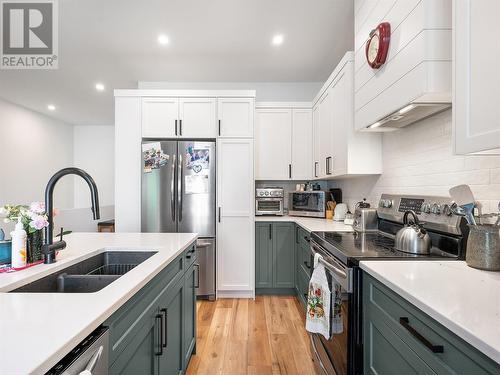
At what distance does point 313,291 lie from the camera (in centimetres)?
170

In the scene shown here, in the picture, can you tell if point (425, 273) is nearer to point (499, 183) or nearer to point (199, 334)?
point (499, 183)

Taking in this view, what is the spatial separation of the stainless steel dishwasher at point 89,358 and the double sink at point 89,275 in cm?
43

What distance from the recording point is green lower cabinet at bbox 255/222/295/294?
10.4 ft

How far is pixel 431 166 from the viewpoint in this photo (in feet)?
5.66

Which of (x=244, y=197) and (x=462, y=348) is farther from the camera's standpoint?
(x=244, y=197)

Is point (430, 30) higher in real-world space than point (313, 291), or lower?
higher

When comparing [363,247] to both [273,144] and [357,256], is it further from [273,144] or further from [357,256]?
[273,144]

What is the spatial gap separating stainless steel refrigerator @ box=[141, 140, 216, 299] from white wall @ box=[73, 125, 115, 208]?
433 centimetres

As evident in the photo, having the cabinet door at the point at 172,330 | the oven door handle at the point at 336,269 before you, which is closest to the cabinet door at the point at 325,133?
the oven door handle at the point at 336,269

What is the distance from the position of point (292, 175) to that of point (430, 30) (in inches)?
94.8

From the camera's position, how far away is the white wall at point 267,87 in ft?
12.9

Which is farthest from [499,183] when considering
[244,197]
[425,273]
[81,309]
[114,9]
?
[114,9]

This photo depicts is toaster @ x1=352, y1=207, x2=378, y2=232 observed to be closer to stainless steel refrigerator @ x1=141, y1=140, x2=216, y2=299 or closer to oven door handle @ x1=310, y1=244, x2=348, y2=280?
oven door handle @ x1=310, y1=244, x2=348, y2=280

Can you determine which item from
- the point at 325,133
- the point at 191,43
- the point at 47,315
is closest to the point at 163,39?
the point at 191,43
